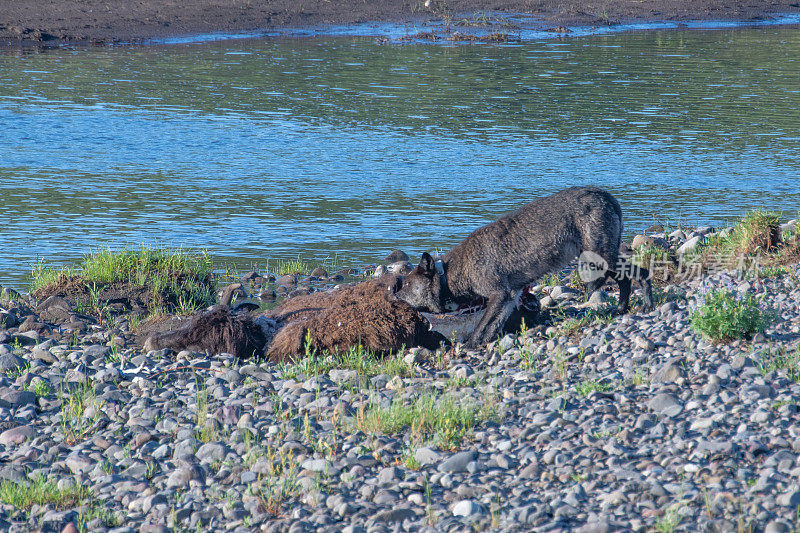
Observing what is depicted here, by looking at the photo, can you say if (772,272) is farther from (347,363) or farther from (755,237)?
(347,363)

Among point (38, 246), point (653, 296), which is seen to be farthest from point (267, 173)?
point (653, 296)

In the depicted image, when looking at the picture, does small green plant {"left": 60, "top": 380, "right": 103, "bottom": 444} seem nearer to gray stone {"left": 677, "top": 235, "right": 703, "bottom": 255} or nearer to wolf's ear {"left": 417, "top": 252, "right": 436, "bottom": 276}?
wolf's ear {"left": 417, "top": 252, "right": 436, "bottom": 276}

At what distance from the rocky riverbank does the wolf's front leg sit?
142mm

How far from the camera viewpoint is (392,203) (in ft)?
46.2

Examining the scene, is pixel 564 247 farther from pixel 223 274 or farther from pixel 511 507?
pixel 223 274

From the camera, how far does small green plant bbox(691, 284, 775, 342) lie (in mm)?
6812

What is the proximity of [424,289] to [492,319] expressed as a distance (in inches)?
30.2

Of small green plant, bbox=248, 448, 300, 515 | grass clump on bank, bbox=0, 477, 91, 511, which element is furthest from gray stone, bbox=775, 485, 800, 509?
grass clump on bank, bbox=0, 477, 91, 511

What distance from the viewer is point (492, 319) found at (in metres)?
8.09

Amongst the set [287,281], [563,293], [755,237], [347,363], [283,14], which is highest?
[283,14]

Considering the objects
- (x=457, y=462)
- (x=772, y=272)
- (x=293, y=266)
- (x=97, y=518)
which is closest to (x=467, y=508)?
(x=457, y=462)

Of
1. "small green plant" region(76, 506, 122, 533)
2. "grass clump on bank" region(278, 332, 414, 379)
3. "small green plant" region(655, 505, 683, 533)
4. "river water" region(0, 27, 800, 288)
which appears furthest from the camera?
"river water" region(0, 27, 800, 288)

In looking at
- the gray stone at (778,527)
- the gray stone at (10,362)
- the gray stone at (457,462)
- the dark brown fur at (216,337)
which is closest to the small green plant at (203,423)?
the dark brown fur at (216,337)

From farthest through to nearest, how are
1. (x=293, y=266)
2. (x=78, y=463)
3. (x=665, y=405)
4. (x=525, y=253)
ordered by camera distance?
1. (x=293, y=266)
2. (x=525, y=253)
3. (x=665, y=405)
4. (x=78, y=463)
